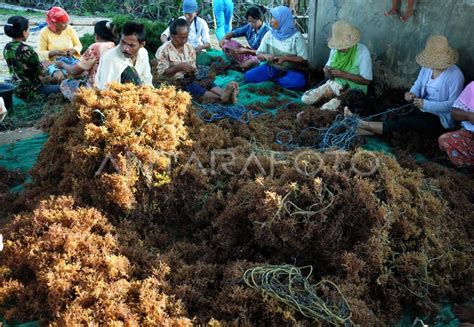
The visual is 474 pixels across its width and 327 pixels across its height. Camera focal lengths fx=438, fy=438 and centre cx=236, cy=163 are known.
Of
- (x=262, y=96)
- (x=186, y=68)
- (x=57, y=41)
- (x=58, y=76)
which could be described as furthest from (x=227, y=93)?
(x=57, y=41)

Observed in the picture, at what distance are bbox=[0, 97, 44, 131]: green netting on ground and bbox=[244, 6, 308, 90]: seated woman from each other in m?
3.18

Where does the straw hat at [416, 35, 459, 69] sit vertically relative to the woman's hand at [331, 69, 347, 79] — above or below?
above

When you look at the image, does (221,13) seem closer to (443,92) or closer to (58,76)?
(58,76)

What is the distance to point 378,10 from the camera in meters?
6.07

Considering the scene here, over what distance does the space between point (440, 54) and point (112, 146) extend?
3.57 m

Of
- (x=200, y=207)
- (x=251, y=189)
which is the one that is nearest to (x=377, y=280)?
(x=251, y=189)

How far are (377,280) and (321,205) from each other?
611 millimetres

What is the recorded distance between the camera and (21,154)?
4.84 metres

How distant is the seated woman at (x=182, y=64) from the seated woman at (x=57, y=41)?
182 cm

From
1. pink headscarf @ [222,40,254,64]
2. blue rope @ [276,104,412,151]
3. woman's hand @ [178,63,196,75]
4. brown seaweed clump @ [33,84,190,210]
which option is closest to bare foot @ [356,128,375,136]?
blue rope @ [276,104,412,151]

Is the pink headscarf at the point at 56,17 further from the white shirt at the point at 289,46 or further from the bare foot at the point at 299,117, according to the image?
the bare foot at the point at 299,117

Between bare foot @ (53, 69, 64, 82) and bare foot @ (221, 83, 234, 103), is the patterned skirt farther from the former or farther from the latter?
bare foot @ (53, 69, 64, 82)

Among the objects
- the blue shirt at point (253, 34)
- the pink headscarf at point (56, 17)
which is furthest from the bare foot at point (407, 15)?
the pink headscarf at point (56, 17)

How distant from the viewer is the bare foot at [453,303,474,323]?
110 inches
